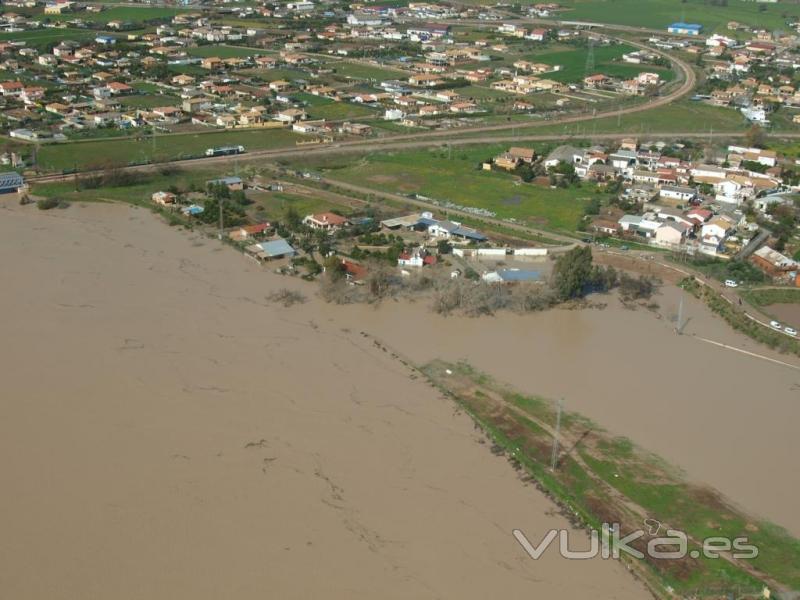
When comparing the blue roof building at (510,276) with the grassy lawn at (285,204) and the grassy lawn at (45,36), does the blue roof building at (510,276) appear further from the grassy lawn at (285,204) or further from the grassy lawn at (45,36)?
the grassy lawn at (45,36)

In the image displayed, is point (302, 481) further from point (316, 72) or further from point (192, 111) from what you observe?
point (316, 72)

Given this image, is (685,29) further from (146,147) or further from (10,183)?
(10,183)

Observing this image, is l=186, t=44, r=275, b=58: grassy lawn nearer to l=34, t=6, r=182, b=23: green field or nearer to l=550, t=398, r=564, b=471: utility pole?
l=34, t=6, r=182, b=23: green field

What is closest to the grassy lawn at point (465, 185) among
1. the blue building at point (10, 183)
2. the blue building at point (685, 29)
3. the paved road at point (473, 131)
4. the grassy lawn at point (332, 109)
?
the paved road at point (473, 131)

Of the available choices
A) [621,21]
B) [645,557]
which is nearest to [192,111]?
[645,557]

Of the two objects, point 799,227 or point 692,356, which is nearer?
point 692,356

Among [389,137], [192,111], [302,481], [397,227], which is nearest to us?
[302,481]
